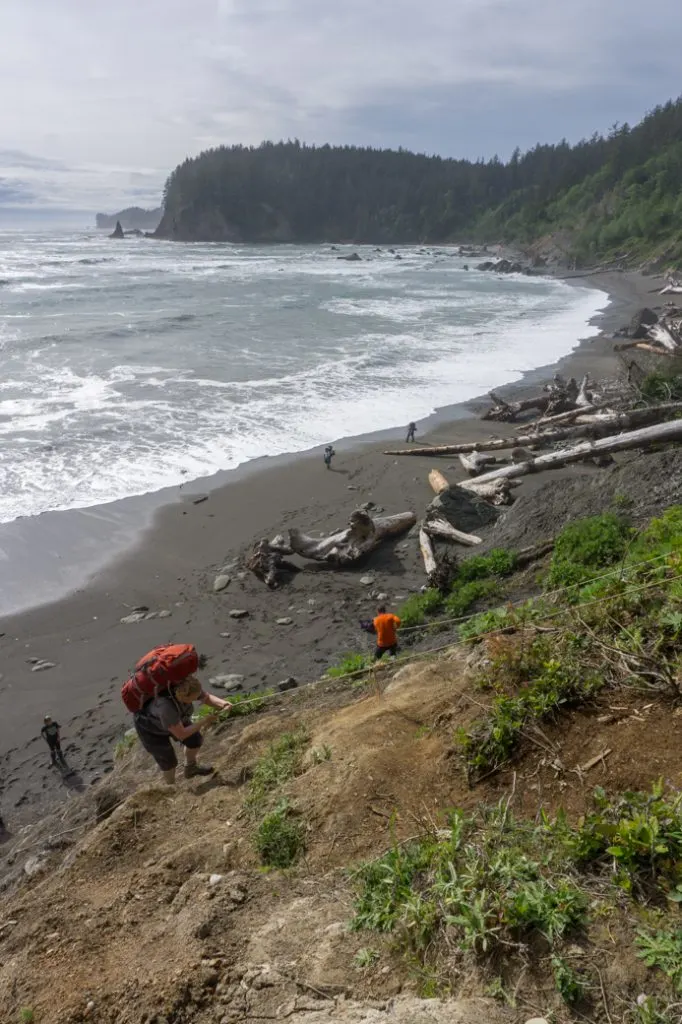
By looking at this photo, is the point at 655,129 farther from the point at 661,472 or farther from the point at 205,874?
the point at 205,874

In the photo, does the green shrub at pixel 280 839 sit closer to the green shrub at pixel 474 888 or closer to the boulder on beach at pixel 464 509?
the green shrub at pixel 474 888

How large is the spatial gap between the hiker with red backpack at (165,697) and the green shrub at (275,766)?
0.56 metres

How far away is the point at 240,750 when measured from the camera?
17.0ft

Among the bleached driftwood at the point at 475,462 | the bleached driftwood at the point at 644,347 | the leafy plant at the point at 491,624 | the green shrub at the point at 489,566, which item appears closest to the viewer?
the leafy plant at the point at 491,624

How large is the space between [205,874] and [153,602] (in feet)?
23.8

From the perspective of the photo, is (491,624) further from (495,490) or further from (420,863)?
(495,490)

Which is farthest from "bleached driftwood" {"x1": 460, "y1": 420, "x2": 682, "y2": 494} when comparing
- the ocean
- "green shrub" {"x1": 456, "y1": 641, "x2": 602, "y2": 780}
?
"green shrub" {"x1": 456, "y1": 641, "x2": 602, "y2": 780}

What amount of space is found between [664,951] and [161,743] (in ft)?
11.5

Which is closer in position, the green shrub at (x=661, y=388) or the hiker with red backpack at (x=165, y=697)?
the hiker with red backpack at (x=165, y=697)

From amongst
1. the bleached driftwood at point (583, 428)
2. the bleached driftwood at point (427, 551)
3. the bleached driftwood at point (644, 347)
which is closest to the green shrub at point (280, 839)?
the bleached driftwood at point (427, 551)

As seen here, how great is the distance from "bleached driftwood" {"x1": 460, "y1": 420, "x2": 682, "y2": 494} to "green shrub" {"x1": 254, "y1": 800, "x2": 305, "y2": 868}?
904 centimetres

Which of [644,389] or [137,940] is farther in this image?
[644,389]

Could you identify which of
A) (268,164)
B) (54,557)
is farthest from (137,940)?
(268,164)

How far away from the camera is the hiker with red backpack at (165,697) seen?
4.73 metres
